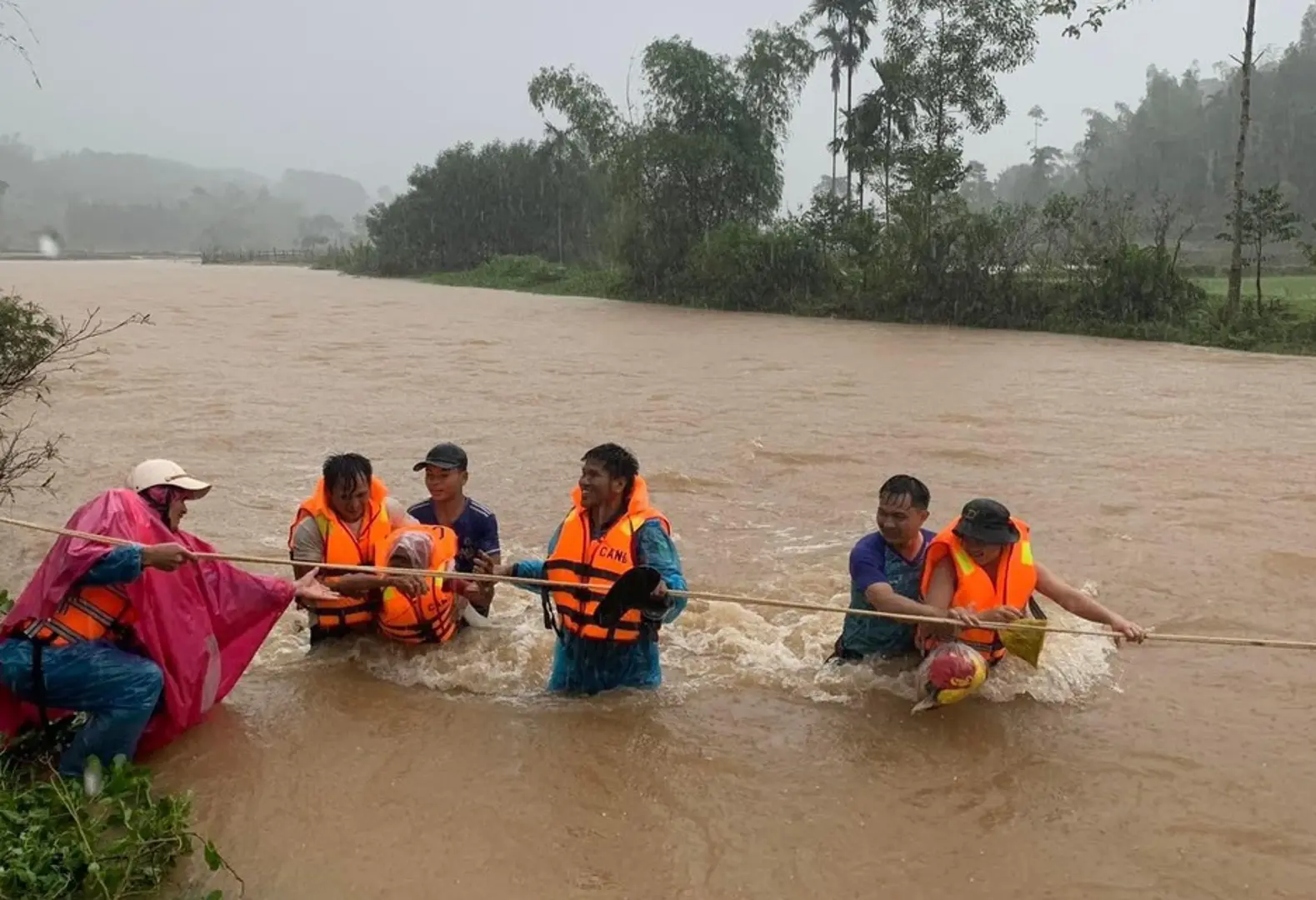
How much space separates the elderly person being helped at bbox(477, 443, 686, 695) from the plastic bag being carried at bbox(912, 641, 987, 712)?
1075 millimetres

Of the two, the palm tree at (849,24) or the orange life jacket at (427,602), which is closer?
the orange life jacket at (427,602)

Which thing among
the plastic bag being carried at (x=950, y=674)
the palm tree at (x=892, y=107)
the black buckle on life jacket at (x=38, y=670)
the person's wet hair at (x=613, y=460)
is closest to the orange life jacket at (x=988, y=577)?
the plastic bag being carried at (x=950, y=674)

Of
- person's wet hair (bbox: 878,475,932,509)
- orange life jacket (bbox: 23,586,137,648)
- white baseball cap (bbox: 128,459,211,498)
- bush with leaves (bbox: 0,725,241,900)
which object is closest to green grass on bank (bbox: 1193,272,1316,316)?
person's wet hair (bbox: 878,475,932,509)

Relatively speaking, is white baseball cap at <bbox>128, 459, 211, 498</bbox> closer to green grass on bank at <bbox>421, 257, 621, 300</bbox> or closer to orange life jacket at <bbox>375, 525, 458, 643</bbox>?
orange life jacket at <bbox>375, 525, 458, 643</bbox>

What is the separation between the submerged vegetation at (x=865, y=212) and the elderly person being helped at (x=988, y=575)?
56.4 feet

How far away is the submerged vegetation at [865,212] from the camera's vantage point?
24.4 meters

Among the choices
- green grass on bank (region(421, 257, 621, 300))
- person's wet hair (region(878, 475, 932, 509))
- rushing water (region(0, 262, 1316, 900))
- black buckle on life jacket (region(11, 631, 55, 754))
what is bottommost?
rushing water (region(0, 262, 1316, 900))

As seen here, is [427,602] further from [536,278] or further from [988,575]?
[536,278]

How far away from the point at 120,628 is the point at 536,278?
43.6m

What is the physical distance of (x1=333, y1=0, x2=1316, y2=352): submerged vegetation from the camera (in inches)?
960

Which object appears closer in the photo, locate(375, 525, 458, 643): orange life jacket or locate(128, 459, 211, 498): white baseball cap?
locate(128, 459, 211, 498): white baseball cap

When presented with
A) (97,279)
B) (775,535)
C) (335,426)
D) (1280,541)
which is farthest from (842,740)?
(97,279)

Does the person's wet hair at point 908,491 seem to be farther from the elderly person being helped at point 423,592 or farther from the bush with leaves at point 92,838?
the bush with leaves at point 92,838

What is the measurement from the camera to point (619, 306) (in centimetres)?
3366
